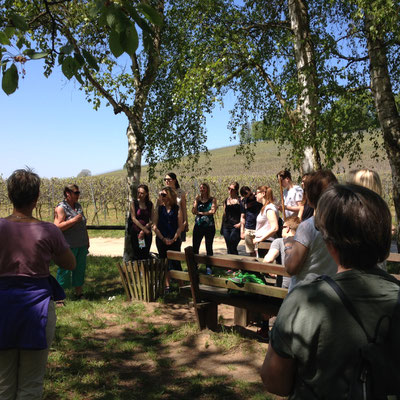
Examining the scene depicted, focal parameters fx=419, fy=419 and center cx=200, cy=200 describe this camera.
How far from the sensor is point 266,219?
720 cm

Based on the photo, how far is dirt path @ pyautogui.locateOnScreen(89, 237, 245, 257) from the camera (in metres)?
12.6

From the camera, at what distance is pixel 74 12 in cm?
812

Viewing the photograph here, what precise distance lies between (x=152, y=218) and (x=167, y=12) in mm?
4963

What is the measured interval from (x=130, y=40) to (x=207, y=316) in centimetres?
381

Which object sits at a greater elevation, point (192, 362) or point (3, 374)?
point (3, 374)

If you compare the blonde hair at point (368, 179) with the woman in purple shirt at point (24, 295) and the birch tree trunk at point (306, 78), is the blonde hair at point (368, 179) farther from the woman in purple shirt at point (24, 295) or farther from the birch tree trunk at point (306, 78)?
the birch tree trunk at point (306, 78)

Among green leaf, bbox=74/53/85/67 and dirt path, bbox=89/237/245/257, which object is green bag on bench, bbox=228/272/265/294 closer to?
green leaf, bbox=74/53/85/67

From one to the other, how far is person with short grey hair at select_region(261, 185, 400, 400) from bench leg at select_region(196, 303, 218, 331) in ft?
12.6

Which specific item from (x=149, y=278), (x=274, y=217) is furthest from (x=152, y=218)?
(x=274, y=217)

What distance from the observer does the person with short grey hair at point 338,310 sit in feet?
4.22

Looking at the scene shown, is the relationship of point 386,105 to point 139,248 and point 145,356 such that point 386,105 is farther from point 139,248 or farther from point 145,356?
point 145,356

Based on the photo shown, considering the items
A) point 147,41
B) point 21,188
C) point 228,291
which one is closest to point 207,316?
point 228,291

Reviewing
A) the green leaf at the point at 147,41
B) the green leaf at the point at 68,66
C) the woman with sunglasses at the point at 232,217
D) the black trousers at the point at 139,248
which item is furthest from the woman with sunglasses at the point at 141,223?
the green leaf at the point at 147,41

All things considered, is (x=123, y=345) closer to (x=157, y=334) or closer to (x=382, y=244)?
(x=157, y=334)
